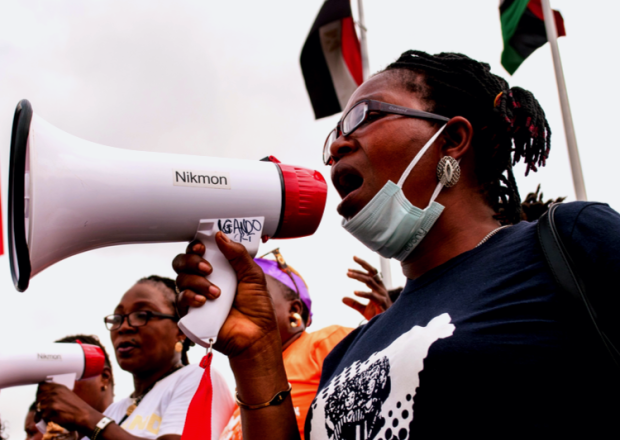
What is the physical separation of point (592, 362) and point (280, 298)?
2688 millimetres

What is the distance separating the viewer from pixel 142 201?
176 centimetres

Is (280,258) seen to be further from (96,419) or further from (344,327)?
(96,419)

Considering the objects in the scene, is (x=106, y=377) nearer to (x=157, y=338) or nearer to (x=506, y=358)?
(x=157, y=338)

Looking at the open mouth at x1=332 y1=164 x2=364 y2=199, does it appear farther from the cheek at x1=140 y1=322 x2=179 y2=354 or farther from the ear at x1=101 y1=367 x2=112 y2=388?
the ear at x1=101 y1=367 x2=112 y2=388

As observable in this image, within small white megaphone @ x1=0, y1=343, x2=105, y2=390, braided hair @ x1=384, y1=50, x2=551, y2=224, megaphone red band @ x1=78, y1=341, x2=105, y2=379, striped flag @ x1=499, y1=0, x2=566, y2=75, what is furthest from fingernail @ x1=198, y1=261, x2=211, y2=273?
striped flag @ x1=499, y1=0, x2=566, y2=75

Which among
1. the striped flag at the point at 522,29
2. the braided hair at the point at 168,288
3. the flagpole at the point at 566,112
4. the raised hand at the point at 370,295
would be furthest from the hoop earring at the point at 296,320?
Result: the striped flag at the point at 522,29

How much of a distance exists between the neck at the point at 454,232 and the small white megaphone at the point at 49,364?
3.46 meters

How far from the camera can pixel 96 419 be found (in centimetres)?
340

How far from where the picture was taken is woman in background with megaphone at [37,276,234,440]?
3258 mm

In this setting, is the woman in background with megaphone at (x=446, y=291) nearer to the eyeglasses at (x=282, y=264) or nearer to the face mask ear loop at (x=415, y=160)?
the face mask ear loop at (x=415, y=160)

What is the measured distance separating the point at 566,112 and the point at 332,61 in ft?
13.8

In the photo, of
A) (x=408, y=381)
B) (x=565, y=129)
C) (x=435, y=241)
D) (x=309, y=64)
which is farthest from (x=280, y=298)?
(x=309, y=64)

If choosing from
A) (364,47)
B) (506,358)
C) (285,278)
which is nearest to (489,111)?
(506,358)

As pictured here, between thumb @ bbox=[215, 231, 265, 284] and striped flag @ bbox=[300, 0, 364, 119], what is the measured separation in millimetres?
7182
